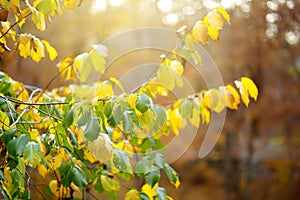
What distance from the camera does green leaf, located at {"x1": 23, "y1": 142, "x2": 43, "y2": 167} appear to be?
1251mm

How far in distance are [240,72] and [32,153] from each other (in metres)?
4.85

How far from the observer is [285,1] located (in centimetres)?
482

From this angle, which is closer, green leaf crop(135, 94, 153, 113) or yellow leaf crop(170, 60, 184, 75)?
green leaf crop(135, 94, 153, 113)

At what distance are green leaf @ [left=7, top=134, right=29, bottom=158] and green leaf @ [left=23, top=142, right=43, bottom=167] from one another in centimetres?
1

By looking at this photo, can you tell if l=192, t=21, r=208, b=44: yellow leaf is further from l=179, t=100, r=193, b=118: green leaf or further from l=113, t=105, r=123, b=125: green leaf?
l=113, t=105, r=123, b=125: green leaf

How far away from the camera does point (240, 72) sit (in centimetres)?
587

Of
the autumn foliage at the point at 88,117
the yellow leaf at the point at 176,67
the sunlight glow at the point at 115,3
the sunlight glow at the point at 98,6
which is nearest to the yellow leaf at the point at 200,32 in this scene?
the autumn foliage at the point at 88,117

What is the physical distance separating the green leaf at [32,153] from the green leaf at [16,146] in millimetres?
12

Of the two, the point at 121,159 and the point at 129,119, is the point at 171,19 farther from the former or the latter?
the point at 129,119

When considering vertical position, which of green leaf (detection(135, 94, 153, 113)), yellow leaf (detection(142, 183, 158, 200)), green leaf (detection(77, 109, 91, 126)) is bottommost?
yellow leaf (detection(142, 183, 158, 200))

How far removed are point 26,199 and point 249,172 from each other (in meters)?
5.09

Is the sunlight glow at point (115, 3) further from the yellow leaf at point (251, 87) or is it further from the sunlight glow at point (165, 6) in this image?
the yellow leaf at point (251, 87)

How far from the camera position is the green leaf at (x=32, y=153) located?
1251mm

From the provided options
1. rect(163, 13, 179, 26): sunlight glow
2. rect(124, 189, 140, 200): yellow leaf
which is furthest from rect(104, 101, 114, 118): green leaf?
rect(163, 13, 179, 26): sunlight glow
